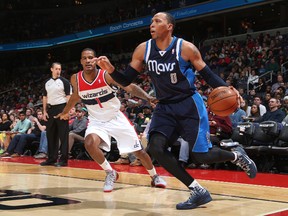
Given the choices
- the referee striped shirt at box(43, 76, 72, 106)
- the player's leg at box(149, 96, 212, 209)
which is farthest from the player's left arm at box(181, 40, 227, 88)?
the referee striped shirt at box(43, 76, 72, 106)

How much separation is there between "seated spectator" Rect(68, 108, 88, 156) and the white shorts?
4071 mm

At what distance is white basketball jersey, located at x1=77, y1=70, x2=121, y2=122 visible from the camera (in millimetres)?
4742

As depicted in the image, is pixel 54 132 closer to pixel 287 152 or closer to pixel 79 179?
pixel 79 179

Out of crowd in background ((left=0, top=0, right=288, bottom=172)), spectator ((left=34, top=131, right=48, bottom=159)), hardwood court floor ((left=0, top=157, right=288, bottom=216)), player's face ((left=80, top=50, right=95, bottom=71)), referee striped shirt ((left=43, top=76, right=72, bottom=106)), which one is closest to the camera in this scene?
hardwood court floor ((left=0, top=157, right=288, bottom=216))

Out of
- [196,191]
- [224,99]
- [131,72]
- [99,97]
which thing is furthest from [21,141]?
[224,99]

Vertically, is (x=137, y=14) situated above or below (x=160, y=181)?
above

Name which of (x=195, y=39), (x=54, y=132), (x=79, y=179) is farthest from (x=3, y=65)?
(x=79, y=179)

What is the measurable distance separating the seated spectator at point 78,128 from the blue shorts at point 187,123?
5.30 meters

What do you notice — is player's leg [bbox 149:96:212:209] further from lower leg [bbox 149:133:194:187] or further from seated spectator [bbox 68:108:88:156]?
seated spectator [bbox 68:108:88:156]

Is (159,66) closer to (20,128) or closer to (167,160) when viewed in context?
(167,160)

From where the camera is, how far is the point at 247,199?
148 inches

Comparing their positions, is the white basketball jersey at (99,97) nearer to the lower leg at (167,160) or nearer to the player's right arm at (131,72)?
the player's right arm at (131,72)

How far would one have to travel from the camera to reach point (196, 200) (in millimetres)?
3396

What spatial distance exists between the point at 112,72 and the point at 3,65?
28232 millimetres
